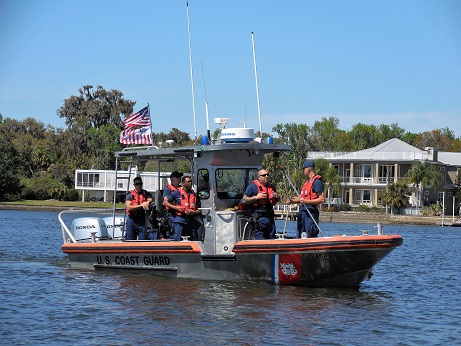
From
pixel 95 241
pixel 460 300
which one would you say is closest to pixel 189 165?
pixel 95 241

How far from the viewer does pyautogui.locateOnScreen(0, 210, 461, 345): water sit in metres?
12.0

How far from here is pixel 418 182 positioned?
78875mm

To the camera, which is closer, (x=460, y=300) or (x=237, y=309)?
(x=237, y=309)

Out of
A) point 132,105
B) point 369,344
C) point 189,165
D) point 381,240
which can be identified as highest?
point 132,105

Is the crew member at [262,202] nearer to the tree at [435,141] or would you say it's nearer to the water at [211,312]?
the water at [211,312]

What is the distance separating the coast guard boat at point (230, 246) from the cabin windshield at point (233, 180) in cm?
2

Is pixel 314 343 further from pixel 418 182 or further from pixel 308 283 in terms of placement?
pixel 418 182

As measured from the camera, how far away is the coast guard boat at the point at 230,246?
1512 cm

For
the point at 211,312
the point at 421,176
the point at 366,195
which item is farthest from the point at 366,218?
the point at 211,312

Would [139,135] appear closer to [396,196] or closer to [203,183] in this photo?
[203,183]

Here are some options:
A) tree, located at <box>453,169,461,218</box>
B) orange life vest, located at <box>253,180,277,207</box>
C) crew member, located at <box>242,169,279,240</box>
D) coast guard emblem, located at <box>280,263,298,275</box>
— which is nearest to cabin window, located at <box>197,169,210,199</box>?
crew member, located at <box>242,169,279,240</box>

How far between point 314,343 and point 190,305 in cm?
312

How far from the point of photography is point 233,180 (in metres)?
16.8

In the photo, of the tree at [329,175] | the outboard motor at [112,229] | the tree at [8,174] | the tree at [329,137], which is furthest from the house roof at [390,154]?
the outboard motor at [112,229]
